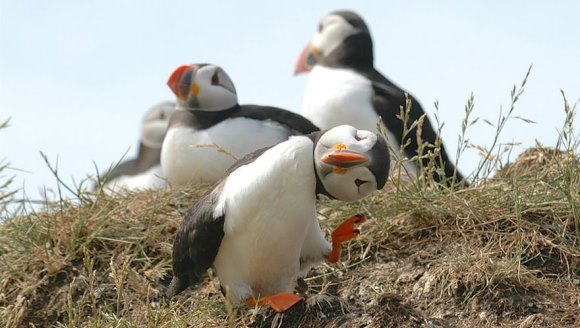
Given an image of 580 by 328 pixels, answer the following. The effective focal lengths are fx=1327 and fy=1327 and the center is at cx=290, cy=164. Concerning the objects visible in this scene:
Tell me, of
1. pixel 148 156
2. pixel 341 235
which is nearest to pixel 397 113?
pixel 148 156

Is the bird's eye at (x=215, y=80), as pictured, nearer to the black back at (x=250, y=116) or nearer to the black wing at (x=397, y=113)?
the black back at (x=250, y=116)

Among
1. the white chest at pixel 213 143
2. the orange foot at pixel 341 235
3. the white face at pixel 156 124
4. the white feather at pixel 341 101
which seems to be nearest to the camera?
the orange foot at pixel 341 235

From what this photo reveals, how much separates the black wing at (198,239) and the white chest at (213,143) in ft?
8.05

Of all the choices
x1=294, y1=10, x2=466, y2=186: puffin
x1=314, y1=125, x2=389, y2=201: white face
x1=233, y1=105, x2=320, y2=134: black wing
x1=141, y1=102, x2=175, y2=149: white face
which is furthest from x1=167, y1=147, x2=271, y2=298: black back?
x1=141, y1=102, x2=175, y2=149: white face

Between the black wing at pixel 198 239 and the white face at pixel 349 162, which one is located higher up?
the white face at pixel 349 162

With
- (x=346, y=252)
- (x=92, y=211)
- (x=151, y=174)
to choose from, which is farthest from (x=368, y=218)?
(x=151, y=174)

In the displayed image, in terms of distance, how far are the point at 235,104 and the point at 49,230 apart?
231 centimetres

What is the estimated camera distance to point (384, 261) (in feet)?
21.2

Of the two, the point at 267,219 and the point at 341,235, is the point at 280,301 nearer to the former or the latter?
the point at 267,219

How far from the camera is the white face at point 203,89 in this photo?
877 cm

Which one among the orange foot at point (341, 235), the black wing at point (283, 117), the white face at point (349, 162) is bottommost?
the black wing at point (283, 117)

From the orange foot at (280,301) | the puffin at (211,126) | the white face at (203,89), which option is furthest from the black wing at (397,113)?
the orange foot at (280,301)

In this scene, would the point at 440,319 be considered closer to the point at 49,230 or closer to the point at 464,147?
the point at 464,147

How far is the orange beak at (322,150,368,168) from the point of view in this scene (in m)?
5.17
